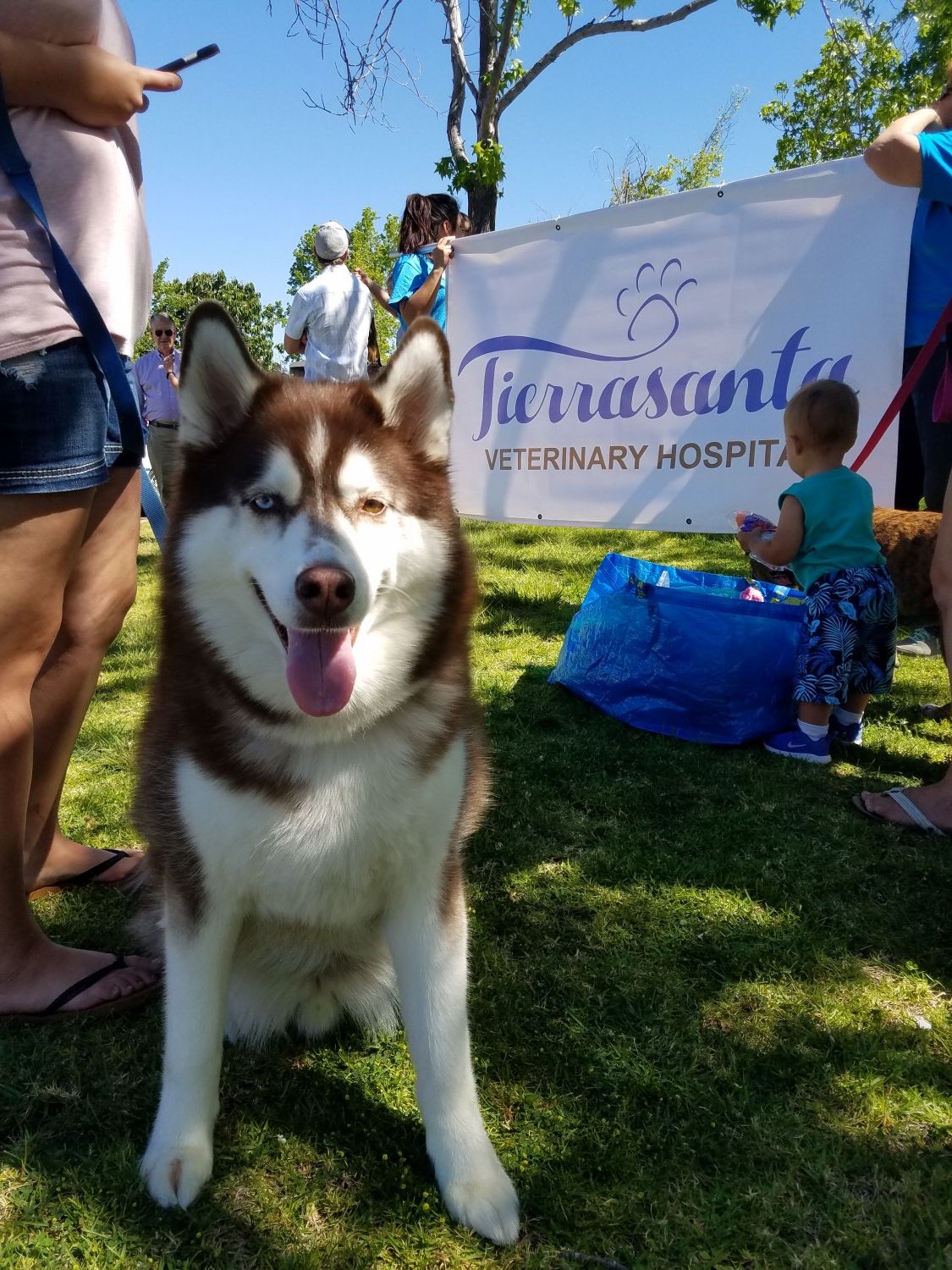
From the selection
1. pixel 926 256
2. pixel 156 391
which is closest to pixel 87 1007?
pixel 926 256

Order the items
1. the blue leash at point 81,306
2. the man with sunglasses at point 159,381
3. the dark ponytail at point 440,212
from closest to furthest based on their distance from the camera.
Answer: the blue leash at point 81,306 < the dark ponytail at point 440,212 < the man with sunglasses at point 159,381

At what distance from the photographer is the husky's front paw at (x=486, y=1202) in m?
1.48

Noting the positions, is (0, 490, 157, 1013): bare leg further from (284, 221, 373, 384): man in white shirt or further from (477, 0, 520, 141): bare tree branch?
(477, 0, 520, 141): bare tree branch

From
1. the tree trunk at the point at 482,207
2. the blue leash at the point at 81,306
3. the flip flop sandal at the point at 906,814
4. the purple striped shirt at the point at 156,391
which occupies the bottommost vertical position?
the flip flop sandal at the point at 906,814

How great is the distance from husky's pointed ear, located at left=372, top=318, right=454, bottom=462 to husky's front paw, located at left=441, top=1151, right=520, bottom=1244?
150 cm

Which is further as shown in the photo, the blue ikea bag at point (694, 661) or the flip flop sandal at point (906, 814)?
the blue ikea bag at point (694, 661)

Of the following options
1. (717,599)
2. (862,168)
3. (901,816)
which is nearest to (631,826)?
(901,816)

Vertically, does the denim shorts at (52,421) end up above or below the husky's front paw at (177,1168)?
above

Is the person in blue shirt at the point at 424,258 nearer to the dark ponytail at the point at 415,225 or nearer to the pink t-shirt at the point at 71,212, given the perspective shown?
the dark ponytail at the point at 415,225

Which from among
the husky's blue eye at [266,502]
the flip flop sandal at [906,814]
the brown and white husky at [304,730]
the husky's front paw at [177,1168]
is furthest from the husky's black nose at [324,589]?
the flip flop sandal at [906,814]

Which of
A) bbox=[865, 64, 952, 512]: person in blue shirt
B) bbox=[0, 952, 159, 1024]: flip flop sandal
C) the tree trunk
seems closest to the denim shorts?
bbox=[0, 952, 159, 1024]: flip flop sandal

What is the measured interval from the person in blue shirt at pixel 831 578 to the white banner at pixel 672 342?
4.06 ft

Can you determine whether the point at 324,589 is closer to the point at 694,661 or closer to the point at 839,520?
the point at 694,661

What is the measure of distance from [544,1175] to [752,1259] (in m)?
0.40
